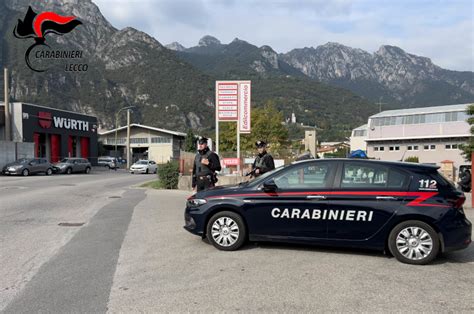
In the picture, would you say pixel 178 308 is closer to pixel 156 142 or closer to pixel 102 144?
pixel 156 142

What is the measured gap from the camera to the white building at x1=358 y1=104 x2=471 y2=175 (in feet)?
167

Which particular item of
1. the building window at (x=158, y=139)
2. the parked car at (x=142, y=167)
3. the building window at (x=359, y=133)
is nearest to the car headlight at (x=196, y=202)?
the parked car at (x=142, y=167)

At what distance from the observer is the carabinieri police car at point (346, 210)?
582 centimetres

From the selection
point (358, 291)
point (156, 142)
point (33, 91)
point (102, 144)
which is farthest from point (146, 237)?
point (33, 91)

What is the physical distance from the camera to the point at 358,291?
463 centimetres

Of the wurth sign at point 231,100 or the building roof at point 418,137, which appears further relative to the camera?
the building roof at point 418,137

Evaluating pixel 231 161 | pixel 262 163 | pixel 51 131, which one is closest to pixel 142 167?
pixel 51 131

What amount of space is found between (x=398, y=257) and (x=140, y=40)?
139m

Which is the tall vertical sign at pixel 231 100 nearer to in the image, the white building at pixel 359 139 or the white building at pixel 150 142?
the white building at pixel 150 142

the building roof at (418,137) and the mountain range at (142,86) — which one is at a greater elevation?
the mountain range at (142,86)

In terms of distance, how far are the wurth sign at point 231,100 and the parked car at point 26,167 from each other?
54.0ft

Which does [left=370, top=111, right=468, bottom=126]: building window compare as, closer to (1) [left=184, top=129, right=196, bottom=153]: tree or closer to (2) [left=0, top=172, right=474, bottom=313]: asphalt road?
(1) [left=184, top=129, right=196, bottom=153]: tree

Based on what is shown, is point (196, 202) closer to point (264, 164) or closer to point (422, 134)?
point (264, 164)

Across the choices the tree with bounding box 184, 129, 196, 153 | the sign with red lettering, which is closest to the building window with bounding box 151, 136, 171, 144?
the tree with bounding box 184, 129, 196, 153
